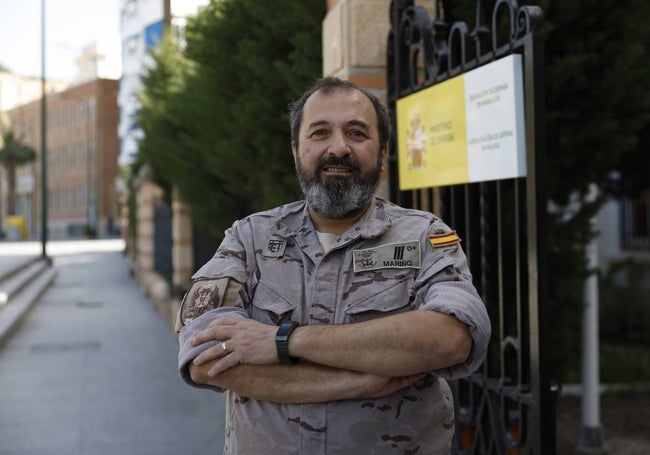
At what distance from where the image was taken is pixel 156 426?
5910 mm

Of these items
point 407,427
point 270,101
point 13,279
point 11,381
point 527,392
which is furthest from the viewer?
point 13,279

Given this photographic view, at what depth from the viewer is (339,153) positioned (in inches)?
86.7

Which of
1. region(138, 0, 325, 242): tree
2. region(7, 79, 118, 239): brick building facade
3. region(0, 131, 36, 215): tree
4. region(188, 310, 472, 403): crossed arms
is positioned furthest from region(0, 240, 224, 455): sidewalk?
region(7, 79, 118, 239): brick building facade

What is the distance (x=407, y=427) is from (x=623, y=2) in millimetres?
3034

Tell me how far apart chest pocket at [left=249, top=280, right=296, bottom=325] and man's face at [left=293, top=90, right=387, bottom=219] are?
0.86ft

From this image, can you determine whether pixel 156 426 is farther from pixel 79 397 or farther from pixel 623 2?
pixel 623 2

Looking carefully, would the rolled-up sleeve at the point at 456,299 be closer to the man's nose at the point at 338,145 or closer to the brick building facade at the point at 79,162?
the man's nose at the point at 338,145

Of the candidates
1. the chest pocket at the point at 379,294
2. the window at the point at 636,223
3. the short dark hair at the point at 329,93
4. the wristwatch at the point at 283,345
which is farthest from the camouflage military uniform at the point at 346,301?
the window at the point at 636,223

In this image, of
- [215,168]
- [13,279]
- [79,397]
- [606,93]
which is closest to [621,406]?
[606,93]

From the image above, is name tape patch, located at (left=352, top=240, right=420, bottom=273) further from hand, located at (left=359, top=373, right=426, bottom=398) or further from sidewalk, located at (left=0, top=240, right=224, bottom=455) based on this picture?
sidewalk, located at (left=0, top=240, right=224, bottom=455)

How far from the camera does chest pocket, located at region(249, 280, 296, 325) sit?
214 cm

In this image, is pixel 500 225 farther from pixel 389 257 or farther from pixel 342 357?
pixel 342 357

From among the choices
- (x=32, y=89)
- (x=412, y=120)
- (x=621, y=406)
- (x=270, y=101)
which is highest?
(x=32, y=89)

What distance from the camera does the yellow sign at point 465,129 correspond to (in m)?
3.01
